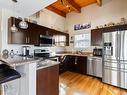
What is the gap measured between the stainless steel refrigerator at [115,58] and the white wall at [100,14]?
5.05 ft

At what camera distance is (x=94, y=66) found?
4.44 meters

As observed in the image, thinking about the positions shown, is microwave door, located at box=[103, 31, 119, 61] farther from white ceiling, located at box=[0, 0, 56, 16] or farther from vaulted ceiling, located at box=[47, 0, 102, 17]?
white ceiling, located at box=[0, 0, 56, 16]

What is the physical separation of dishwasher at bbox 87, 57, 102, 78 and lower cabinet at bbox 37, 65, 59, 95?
2.50 m

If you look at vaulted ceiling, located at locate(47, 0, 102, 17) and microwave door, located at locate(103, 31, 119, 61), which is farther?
vaulted ceiling, located at locate(47, 0, 102, 17)

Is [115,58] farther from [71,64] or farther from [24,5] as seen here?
[24,5]

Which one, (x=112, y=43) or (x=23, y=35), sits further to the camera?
(x=112, y=43)

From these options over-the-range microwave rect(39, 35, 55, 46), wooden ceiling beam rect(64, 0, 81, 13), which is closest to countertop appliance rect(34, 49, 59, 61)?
over-the-range microwave rect(39, 35, 55, 46)

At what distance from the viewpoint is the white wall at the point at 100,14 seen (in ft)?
14.8

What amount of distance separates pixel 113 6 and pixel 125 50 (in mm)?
2424

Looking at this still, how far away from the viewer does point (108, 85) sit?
3.60 m

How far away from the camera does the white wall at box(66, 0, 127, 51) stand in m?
4.51

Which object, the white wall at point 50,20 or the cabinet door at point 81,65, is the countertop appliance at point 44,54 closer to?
the cabinet door at point 81,65

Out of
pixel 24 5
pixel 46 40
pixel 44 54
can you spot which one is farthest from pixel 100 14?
pixel 24 5

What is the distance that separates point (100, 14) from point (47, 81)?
14.2ft
